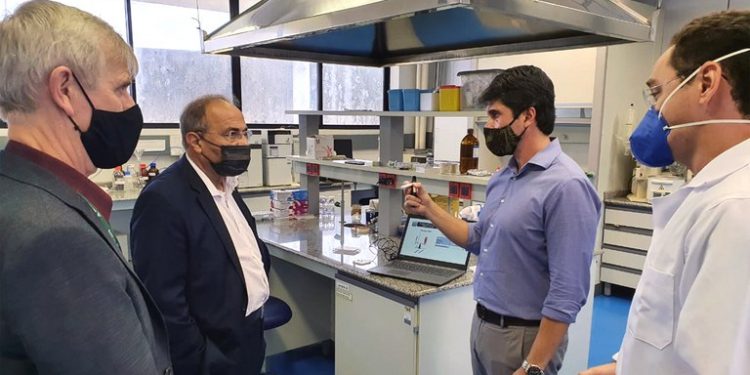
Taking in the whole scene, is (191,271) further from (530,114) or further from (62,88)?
(530,114)

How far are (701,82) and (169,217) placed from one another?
1.42m

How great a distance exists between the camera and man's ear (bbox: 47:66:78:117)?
2.57 feet

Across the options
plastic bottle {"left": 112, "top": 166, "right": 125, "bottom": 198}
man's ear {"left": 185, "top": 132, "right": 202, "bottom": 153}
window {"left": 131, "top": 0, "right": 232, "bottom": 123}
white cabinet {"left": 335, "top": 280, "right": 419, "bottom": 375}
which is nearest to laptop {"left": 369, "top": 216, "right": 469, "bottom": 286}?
white cabinet {"left": 335, "top": 280, "right": 419, "bottom": 375}

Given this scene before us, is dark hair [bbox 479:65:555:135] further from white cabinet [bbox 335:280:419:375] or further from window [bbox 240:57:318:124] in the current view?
window [bbox 240:57:318:124]

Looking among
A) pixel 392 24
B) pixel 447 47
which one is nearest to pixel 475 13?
pixel 392 24

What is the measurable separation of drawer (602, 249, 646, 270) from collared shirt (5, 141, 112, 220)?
400cm

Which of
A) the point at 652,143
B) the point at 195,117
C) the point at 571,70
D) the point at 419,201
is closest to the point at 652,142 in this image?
the point at 652,143

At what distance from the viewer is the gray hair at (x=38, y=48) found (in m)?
0.76

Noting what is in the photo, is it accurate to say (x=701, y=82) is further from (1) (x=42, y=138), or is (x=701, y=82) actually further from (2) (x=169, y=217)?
(2) (x=169, y=217)

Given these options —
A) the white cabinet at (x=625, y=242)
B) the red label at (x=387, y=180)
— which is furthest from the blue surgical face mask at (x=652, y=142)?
the white cabinet at (x=625, y=242)

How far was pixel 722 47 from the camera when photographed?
2.97 feet

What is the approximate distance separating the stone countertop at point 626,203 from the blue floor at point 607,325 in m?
0.82

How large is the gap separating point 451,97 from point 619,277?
2.70 metres

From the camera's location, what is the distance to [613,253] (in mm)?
4121
